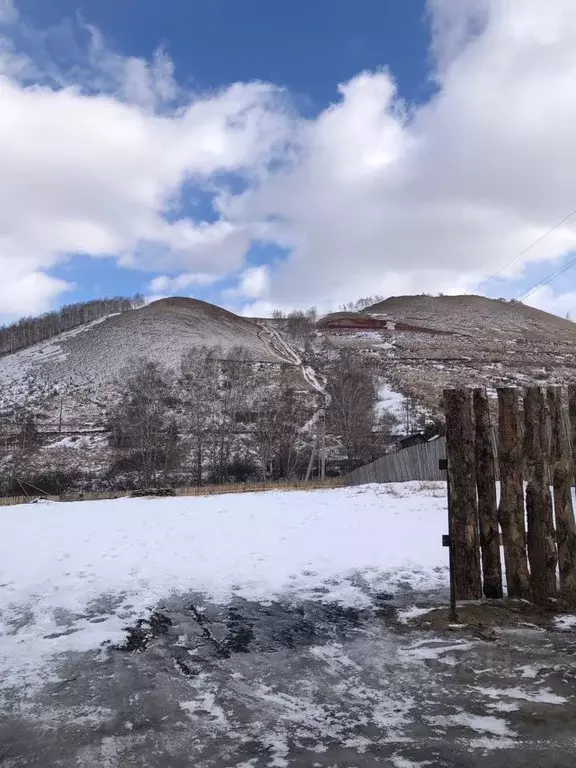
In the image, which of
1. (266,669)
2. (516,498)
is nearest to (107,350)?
(516,498)

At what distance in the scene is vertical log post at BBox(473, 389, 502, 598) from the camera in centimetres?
515

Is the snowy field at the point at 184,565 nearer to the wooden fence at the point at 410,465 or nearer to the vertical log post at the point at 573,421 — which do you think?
the vertical log post at the point at 573,421

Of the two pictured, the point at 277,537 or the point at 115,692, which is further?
the point at 277,537

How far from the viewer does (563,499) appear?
16.5ft

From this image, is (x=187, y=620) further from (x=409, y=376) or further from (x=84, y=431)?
(x=409, y=376)

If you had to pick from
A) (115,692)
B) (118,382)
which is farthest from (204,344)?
(115,692)

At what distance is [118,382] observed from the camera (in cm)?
6625

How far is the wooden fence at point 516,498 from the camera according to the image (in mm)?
5016

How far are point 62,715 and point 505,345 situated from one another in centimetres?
8390

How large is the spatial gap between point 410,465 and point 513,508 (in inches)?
843

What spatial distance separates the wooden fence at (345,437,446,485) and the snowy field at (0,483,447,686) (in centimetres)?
1170

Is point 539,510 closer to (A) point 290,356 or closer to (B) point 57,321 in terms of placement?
(A) point 290,356

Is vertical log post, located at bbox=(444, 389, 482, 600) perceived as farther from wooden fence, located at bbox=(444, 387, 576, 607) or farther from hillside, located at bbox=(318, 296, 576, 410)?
hillside, located at bbox=(318, 296, 576, 410)

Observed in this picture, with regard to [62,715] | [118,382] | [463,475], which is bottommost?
[62,715]
